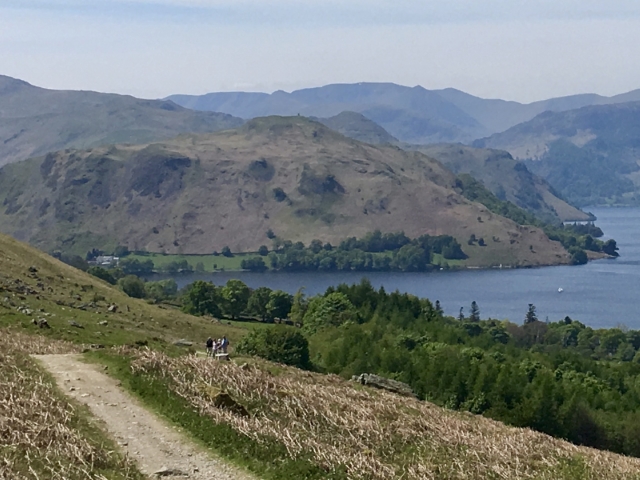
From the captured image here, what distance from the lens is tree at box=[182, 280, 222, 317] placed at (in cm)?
14338

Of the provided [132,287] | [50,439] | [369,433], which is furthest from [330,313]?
[50,439]

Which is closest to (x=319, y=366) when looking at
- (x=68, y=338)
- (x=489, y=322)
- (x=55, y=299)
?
(x=55, y=299)

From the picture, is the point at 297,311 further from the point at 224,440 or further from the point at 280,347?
the point at 224,440

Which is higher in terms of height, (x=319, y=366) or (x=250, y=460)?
(x=250, y=460)

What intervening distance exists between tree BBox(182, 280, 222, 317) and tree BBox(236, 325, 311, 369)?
70.5 metres

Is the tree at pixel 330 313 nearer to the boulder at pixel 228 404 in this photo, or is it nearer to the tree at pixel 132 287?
the tree at pixel 132 287

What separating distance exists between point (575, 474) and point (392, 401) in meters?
12.4

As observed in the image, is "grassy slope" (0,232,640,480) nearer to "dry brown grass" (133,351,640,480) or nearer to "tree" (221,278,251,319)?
"dry brown grass" (133,351,640,480)

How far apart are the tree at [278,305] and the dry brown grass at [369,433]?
11642 cm

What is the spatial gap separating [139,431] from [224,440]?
9.44 feet

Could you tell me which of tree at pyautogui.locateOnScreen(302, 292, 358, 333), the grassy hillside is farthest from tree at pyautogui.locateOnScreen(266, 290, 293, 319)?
the grassy hillside

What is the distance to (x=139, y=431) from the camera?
26438mm

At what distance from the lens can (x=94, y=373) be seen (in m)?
33.8

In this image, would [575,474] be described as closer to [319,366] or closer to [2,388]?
[2,388]
